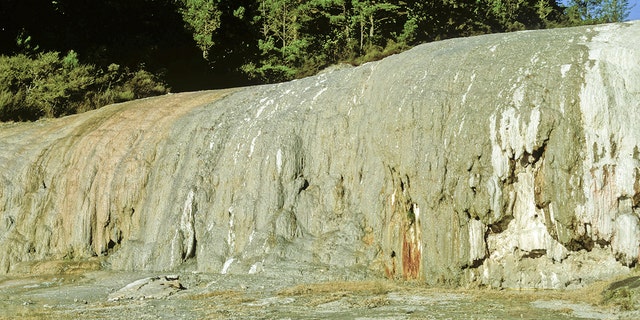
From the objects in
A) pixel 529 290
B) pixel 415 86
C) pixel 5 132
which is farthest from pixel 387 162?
pixel 5 132

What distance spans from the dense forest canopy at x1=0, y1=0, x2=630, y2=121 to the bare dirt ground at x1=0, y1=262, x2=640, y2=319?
14591mm

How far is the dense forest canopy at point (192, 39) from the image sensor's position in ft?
118

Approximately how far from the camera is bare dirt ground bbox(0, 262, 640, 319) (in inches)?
624

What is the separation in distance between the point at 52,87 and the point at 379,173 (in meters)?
18.6

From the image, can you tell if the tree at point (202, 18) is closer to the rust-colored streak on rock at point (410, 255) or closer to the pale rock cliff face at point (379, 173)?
the pale rock cliff face at point (379, 173)

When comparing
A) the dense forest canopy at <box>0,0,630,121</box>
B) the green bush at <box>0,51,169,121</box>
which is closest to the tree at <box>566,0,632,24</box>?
the dense forest canopy at <box>0,0,630,121</box>

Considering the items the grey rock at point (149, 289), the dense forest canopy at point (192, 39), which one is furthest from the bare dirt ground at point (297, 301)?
the dense forest canopy at point (192, 39)

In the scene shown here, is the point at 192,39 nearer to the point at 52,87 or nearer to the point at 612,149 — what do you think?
the point at 52,87

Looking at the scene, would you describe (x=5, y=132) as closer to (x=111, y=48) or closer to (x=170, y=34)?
(x=111, y=48)

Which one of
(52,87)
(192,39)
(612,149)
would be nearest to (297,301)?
(612,149)

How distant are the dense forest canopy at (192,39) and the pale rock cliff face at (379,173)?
626 centimetres

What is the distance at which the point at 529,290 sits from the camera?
18.0 meters

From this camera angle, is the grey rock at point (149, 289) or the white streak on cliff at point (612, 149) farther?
the grey rock at point (149, 289)

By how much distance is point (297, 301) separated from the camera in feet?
60.2
